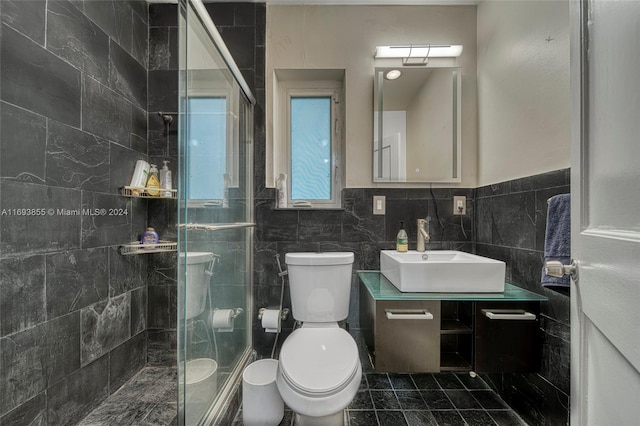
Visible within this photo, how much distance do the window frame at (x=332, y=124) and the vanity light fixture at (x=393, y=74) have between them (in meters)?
0.35

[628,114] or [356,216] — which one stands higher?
[628,114]

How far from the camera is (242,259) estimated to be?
1682mm

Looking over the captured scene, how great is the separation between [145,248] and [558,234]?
2106 mm

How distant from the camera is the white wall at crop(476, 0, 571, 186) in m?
1.22

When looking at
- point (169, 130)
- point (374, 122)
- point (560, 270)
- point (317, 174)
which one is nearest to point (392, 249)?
point (317, 174)

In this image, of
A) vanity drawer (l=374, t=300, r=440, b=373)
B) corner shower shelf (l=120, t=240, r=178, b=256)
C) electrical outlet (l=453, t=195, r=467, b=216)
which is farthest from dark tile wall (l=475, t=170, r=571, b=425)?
corner shower shelf (l=120, t=240, r=178, b=256)

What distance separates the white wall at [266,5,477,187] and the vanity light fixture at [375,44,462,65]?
60 mm

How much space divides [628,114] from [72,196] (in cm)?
196

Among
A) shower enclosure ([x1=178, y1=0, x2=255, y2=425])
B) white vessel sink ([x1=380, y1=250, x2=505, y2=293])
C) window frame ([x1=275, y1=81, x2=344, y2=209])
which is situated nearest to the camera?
shower enclosure ([x1=178, y1=0, x2=255, y2=425])

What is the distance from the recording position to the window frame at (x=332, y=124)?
2.06m

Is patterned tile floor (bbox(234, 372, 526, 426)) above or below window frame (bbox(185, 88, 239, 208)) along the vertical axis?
below

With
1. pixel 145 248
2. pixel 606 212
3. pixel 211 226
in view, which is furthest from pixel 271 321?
pixel 606 212

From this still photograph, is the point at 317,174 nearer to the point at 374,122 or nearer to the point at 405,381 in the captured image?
the point at 374,122

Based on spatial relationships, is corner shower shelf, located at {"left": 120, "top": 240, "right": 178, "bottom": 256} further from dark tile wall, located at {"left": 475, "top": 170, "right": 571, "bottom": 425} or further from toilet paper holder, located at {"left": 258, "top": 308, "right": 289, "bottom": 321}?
dark tile wall, located at {"left": 475, "top": 170, "right": 571, "bottom": 425}
